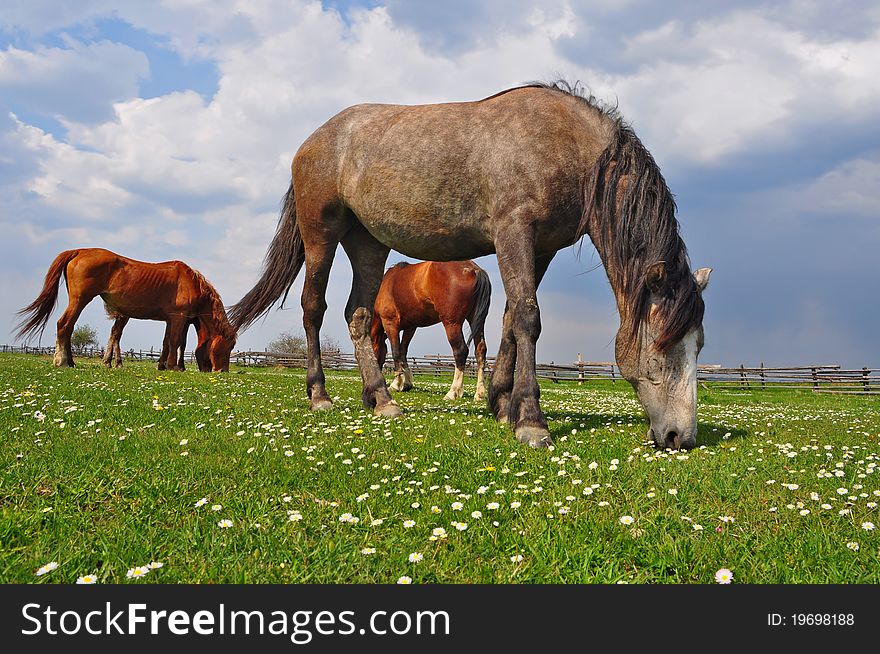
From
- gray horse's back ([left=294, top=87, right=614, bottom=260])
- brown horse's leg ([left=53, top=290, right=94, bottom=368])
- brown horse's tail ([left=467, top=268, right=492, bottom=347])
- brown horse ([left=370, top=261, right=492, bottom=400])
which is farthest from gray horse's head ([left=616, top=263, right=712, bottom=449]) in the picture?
brown horse's leg ([left=53, top=290, right=94, bottom=368])

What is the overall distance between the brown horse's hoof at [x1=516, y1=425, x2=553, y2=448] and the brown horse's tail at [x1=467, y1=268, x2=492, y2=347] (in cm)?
853

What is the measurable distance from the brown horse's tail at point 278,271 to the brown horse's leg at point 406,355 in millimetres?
6415

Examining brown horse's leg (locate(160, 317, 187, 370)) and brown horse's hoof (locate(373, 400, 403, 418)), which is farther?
brown horse's leg (locate(160, 317, 187, 370))

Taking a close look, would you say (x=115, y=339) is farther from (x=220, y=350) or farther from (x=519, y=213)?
(x=519, y=213)

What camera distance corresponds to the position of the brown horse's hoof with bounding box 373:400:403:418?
6.95 meters

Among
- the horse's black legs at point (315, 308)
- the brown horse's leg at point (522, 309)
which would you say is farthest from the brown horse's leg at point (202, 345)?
the brown horse's leg at point (522, 309)

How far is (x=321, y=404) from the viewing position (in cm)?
764

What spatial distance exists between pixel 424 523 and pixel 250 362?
55358 mm

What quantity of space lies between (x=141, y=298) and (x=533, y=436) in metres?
16.1

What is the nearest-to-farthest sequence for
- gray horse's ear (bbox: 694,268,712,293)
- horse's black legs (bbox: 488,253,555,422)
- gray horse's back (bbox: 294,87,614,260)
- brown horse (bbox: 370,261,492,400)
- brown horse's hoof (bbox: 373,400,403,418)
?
gray horse's ear (bbox: 694,268,712,293) → gray horse's back (bbox: 294,87,614,260) → horse's black legs (bbox: 488,253,555,422) → brown horse's hoof (bbox: 373,400,403,418) → brown horse (bbox: 370,261,492,400)

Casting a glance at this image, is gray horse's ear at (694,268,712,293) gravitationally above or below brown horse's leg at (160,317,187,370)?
above

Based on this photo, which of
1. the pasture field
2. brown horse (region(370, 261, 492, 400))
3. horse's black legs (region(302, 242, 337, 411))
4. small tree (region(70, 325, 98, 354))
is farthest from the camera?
small tree (region(70, 325, 98, 354))

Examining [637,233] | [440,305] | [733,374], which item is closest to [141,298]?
[440,305]

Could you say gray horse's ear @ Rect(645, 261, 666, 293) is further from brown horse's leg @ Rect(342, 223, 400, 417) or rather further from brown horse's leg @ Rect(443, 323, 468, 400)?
brown horse's leg @ Rect(443, 323, 468, 400)
